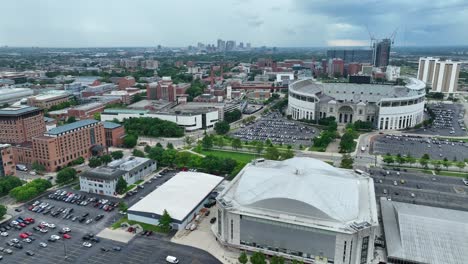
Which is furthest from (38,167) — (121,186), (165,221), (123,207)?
(165,221)

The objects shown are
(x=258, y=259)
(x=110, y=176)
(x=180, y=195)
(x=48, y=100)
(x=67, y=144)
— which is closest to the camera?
(x=258, y=259)

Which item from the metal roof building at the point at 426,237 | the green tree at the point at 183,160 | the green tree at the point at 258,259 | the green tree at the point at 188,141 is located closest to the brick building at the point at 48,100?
the green tree at the point at 188,141

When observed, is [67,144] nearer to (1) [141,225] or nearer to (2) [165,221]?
(1) [141,225]

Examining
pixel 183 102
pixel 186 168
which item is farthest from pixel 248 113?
pixel 186 168

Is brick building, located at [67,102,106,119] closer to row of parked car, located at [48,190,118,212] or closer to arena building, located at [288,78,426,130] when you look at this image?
row of parked car, located at [48,190,118,212]

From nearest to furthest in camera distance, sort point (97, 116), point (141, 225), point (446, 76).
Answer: point (141, 225)
point (97, 116)
point (446, 76)

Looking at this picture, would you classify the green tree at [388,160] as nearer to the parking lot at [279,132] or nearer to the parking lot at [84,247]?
the parking lot at [279,132]

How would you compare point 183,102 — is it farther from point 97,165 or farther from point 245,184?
point 245,184
